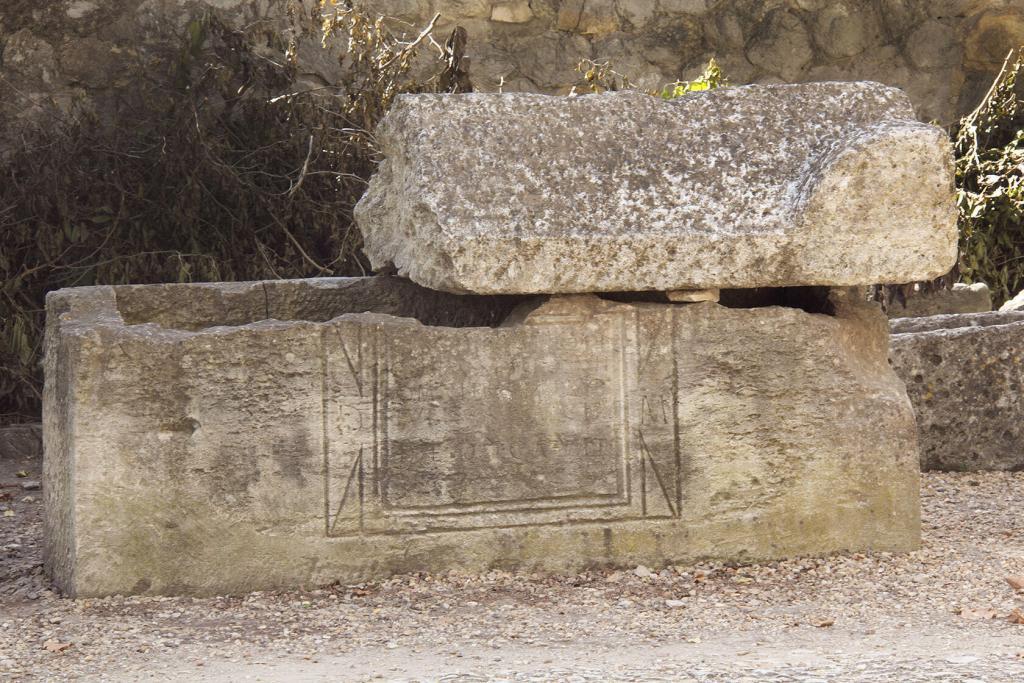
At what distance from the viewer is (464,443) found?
4070mm

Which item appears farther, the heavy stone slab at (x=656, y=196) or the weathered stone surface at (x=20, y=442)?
the weathered stone surface at (x=20, y=442)

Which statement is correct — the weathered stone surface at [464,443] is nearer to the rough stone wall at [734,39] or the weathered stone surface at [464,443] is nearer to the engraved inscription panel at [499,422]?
the engraved inscription panel at [499,422]

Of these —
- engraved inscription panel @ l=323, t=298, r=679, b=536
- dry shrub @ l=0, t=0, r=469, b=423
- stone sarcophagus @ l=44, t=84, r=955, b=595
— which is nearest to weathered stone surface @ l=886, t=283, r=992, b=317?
dry shrub @ l=0, t=0, r=469, b=423

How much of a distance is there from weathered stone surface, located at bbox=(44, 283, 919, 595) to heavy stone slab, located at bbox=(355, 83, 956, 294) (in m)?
0.18

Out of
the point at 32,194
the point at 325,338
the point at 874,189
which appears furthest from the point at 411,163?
the point at 32,194

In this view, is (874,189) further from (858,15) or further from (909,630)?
(858,15)

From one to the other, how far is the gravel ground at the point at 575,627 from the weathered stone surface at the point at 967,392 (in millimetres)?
1167

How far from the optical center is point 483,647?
11.7ft

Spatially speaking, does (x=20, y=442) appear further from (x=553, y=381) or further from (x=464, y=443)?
(x=553, y=381)

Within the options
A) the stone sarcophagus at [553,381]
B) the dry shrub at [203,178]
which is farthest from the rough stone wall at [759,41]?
the stone sarcophagus at [553,381]

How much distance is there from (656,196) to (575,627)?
48.3 inches

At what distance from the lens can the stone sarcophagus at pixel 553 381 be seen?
3.93m

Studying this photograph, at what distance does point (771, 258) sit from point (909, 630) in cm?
108

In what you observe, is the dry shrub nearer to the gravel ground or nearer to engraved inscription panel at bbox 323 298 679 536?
the gravel ground
